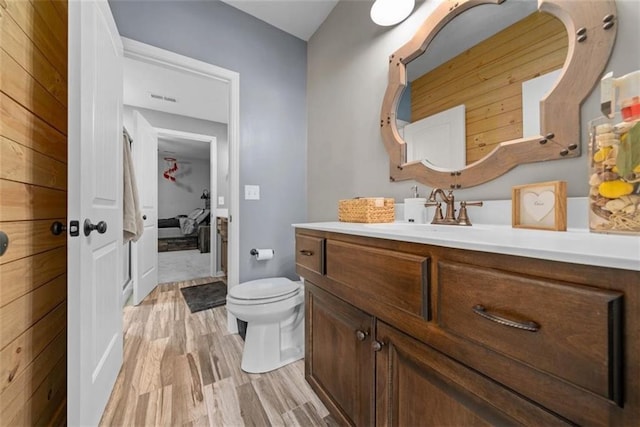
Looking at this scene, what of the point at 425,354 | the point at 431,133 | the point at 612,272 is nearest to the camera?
the point at 612,272

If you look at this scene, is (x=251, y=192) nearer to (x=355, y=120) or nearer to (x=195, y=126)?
(x=355, y=120)

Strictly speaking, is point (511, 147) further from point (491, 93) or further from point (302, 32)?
point (302, 32)

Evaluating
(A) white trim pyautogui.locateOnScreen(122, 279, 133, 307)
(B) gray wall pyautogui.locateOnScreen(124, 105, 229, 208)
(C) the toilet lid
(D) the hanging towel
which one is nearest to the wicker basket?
(C) the toilet lid

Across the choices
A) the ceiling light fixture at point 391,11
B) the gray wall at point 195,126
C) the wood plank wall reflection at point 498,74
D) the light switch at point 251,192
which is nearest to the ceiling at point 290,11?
the ceiling light fixture at point 391,11

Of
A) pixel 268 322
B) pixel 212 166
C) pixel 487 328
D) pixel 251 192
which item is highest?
pixel 212 166

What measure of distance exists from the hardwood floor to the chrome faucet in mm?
1034

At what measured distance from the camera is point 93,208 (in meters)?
1.01

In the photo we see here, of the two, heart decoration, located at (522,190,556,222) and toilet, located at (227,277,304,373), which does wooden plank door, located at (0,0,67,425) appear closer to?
toilet, located at (227,277,304,373)

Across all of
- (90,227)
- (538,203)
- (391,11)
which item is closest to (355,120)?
(391,11)

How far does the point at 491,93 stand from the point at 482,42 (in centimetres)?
24

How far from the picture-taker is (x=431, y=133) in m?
1.24

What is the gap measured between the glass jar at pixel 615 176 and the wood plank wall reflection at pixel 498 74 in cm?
32

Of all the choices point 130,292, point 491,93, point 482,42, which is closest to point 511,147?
point 491,93

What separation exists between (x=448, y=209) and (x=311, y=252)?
2.07 ft
